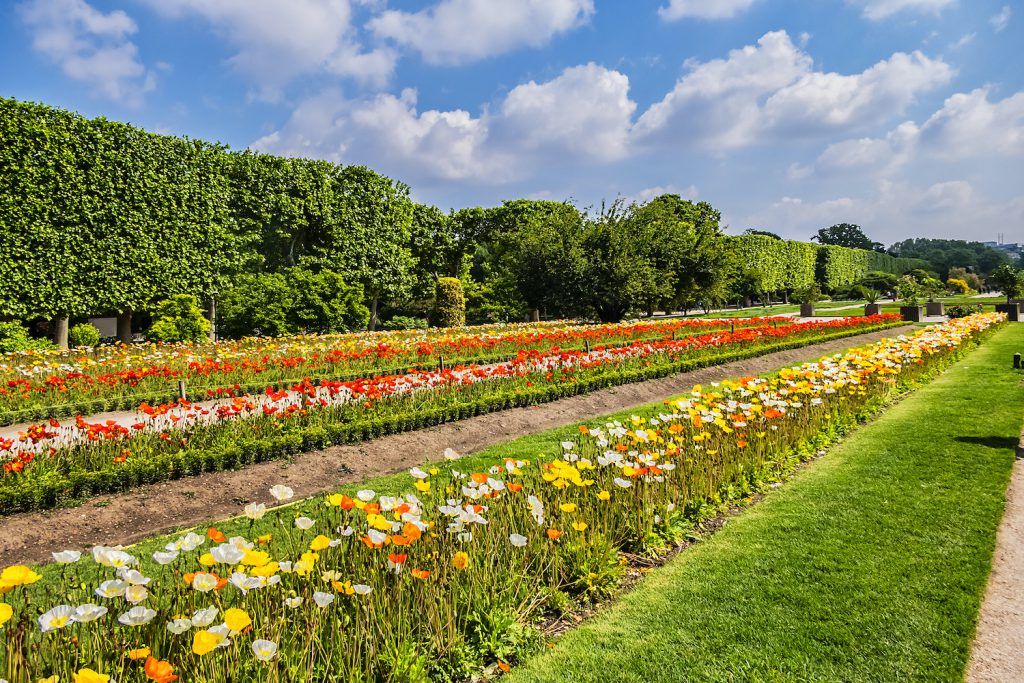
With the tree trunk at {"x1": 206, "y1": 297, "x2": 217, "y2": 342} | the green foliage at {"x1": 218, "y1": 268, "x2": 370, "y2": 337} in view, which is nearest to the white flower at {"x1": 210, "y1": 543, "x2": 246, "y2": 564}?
the green foliage at {"x1": 218, "y1": 268, "x2": 370, "y2": 337}

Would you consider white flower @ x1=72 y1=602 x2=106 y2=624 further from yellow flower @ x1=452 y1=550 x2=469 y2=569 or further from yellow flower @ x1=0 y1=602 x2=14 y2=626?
yellow flower @ x1=452 y1=550 x2=469 y2=569

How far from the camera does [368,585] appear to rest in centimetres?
257

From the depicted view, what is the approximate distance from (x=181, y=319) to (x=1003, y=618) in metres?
21.7

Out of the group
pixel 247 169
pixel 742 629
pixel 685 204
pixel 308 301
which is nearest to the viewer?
pixel 742 629

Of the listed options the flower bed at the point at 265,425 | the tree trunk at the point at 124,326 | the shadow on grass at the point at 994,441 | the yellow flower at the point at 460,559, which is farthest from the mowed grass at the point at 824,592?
the tree trunk at the point at 124,326

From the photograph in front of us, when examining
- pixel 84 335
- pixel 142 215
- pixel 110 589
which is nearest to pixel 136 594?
pixel 110 589

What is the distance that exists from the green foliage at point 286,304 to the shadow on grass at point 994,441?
20134 millimetres

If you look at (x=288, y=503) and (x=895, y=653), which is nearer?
(x=895, y=653)

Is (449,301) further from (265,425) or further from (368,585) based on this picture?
(368,585)

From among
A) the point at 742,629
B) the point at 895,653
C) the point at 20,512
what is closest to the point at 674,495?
the point at 742,629

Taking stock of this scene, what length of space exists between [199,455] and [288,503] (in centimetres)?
130

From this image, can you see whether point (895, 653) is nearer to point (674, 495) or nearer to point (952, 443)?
point (674, 495)

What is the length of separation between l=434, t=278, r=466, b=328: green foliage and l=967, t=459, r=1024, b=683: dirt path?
80.2 feet

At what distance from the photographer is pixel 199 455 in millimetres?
5867
